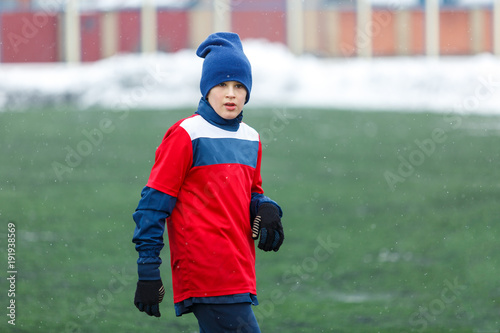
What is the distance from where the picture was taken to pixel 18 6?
3538 centimetres

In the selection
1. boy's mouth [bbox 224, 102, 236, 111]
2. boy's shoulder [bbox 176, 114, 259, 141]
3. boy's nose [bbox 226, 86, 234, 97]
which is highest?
boy's nose [bbox 226, 86, 234, 97]

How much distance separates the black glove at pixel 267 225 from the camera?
11.8ft

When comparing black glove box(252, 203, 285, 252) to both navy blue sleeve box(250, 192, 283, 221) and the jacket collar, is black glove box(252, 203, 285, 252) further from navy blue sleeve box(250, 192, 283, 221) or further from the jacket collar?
the jacket collar

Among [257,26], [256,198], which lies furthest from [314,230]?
[257,26]

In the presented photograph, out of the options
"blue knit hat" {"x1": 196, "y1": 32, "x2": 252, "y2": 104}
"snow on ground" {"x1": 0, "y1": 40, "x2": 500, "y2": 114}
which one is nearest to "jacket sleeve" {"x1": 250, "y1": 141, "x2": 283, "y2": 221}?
"blue knit hat" {"x1": 196, "y1": 32, "x2": 252, "y2": 104}

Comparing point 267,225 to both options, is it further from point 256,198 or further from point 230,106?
point 230,106

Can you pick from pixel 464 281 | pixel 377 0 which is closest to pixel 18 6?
pixel 377 0

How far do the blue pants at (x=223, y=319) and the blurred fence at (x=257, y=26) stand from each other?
3122cm

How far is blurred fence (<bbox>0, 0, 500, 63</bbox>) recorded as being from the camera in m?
34.8

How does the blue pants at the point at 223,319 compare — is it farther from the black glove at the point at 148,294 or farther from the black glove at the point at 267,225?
the black glove at the point at 267,225

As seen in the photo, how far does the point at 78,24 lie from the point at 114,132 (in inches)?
743

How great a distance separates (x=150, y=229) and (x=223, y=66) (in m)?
0.64

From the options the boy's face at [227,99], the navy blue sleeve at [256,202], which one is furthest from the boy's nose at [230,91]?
the navy blue sleeve at [256,202]

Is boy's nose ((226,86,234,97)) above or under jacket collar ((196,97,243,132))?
above
